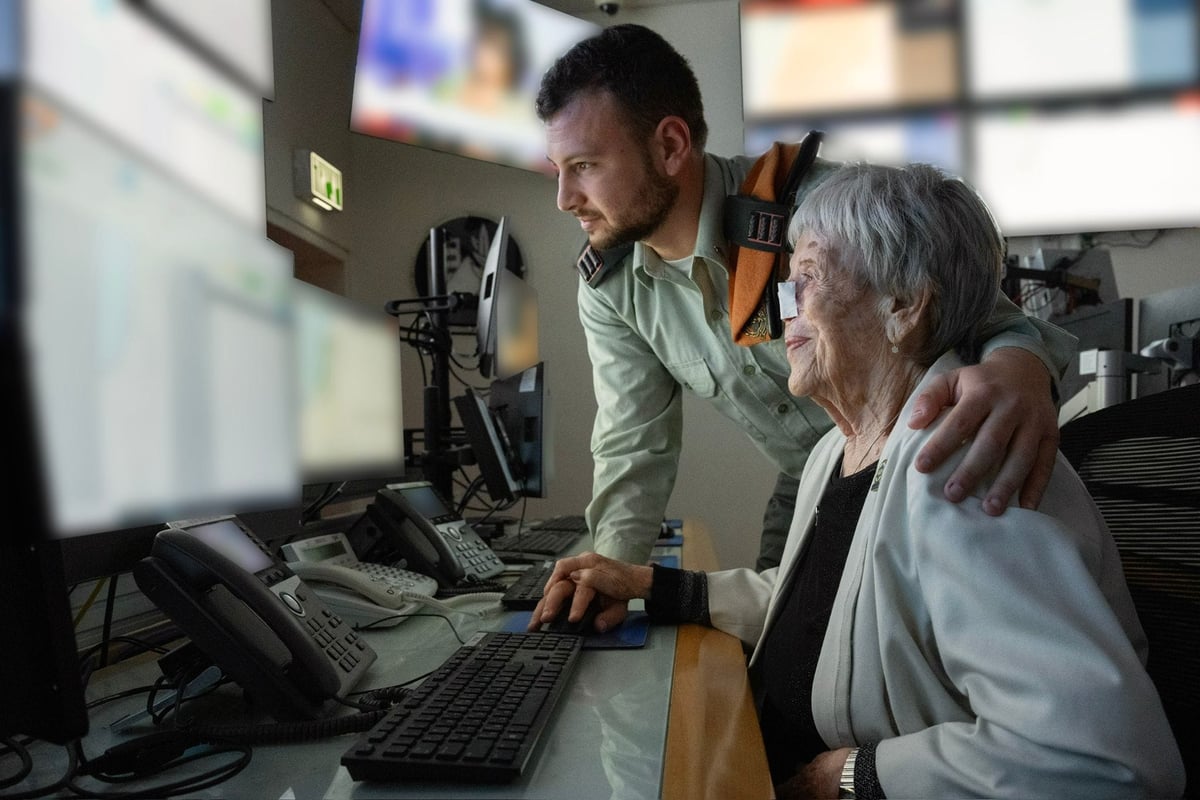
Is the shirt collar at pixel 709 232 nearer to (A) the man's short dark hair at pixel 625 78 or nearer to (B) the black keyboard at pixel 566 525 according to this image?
(A) the man's short dark hair at pixel 625 78

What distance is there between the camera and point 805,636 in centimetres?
95

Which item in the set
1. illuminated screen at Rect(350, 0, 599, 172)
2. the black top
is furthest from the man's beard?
illuminated screen at Rect(350, 0, 599, 172)

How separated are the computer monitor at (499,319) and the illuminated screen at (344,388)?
0.42 m

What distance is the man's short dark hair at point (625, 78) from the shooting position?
5.17 ft

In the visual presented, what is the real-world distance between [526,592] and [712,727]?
57 centimetres

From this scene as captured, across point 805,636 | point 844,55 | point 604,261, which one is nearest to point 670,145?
point 604,261

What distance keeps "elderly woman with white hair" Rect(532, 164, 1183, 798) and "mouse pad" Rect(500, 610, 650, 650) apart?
4cm

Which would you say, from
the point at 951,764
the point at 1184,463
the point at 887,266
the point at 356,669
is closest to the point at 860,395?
the point at 887,266

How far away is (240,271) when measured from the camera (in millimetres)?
947

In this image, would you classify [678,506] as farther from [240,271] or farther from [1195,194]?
[240,271]

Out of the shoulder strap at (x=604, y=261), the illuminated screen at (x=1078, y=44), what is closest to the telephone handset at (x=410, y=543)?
the shoulder strap at (x=604, y=261)

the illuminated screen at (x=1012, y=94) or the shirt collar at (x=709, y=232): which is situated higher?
the illuminated screen at (x=1012, y=94)

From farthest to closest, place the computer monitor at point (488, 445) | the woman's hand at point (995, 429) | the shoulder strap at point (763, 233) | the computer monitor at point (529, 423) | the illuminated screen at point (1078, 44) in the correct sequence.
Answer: the illuminated screen at point (1078, 44) < the computer monitor at point (529, 423) < the computer monitor at point (488, 445) < the shoulder strap at point (763, 233) < the woman's hand at point (995, 429)

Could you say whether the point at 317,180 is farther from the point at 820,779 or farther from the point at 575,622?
the point at 820,779
